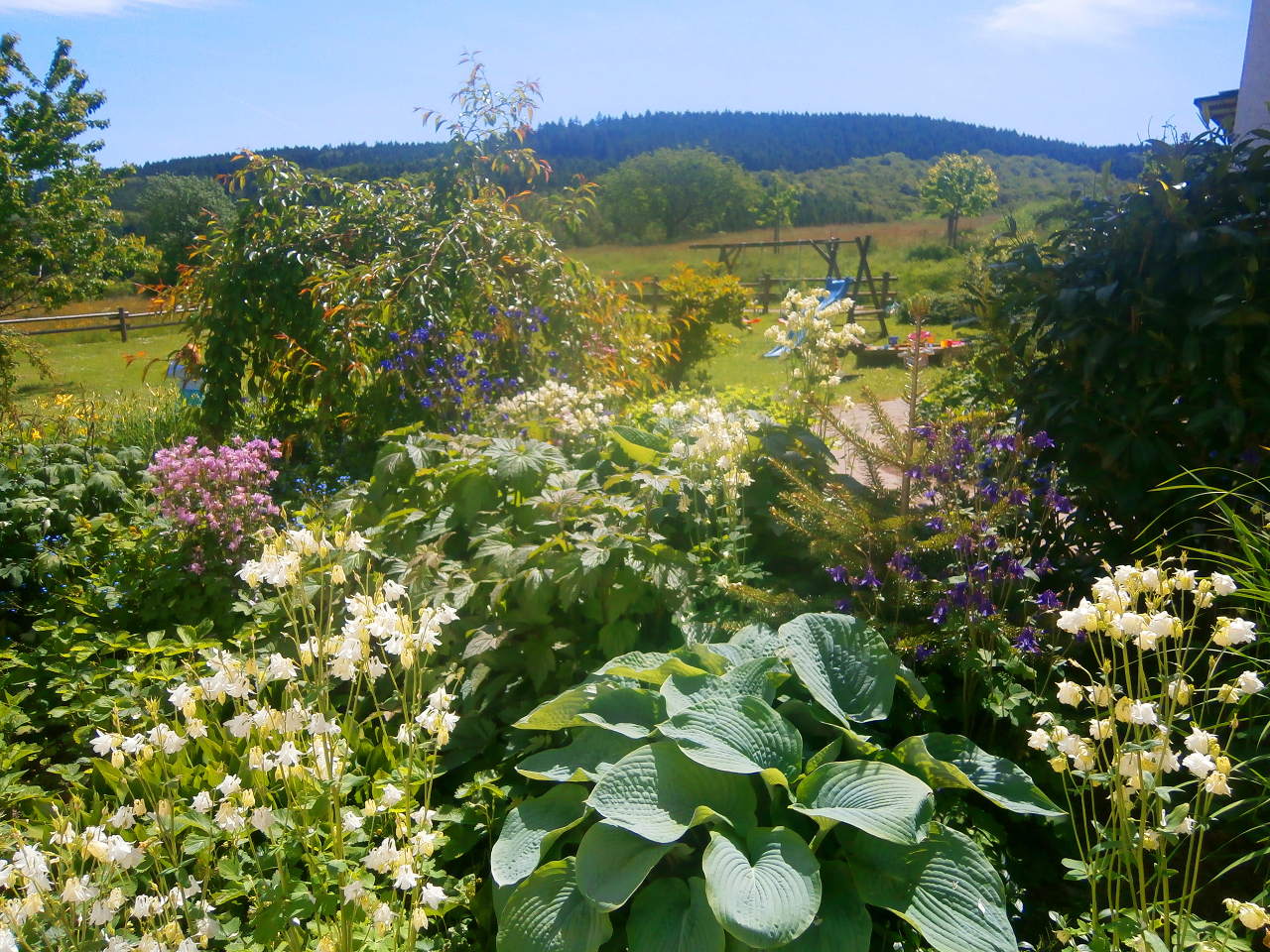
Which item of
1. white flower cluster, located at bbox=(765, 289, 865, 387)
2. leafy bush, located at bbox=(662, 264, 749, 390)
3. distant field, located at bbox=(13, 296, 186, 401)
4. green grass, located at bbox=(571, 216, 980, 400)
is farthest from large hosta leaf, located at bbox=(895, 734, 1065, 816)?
distant field, located at bbox=(13, 296, 186, 401)

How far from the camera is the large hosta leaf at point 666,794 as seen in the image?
1.49 meters

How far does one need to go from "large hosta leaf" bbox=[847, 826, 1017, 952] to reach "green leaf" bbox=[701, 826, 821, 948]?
160mm

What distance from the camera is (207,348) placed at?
549 centimetres

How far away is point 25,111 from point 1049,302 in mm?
20391

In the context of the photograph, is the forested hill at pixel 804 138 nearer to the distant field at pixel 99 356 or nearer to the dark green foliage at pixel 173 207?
the dark green foliage at pixel 173 207

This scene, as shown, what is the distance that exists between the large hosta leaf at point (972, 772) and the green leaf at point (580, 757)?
612 mm

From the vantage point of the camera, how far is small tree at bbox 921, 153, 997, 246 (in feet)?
91.0

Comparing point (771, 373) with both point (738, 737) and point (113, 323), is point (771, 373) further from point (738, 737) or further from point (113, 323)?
point (113, 323)

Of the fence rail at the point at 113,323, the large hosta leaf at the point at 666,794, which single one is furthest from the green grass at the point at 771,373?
the fence rail at the point at 113,323

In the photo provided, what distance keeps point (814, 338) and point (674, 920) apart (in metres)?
2.79

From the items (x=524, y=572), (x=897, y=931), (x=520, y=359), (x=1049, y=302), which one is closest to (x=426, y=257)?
(x=520, y=359)

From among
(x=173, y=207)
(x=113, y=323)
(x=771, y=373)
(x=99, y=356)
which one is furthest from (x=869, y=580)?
(x=173, y=207)

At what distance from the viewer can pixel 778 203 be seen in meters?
31.1

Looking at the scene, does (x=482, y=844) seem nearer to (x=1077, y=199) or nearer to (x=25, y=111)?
(x=1077, y=199)
